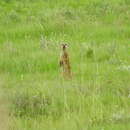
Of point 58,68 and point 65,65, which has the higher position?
point 65,65

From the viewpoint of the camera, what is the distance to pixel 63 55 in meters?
8.97

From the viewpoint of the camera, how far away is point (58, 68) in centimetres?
→ 981

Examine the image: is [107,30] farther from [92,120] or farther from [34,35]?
[92,120]

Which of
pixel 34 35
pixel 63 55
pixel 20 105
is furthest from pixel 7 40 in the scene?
pixel 20 105

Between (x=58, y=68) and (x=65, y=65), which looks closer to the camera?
(x=65, y=65)

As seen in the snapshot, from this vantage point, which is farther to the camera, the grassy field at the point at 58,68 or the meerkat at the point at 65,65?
the meerkat at the point at 65,65

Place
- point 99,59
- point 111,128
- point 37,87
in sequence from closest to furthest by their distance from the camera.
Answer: point 111,128 → point 37,87 → point 99,59

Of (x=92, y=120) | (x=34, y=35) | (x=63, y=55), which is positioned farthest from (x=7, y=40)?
(x=92, y=120)

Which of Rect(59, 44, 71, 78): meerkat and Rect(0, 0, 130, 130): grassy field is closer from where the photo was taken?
Rect(0, 0, 130, 130): grassy field

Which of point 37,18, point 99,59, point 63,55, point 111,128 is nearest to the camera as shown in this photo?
point 111,128

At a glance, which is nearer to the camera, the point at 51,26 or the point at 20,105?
the point at 20,105

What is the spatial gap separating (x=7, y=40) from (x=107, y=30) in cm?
217

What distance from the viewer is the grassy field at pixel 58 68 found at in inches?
275

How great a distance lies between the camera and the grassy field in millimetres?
6992
